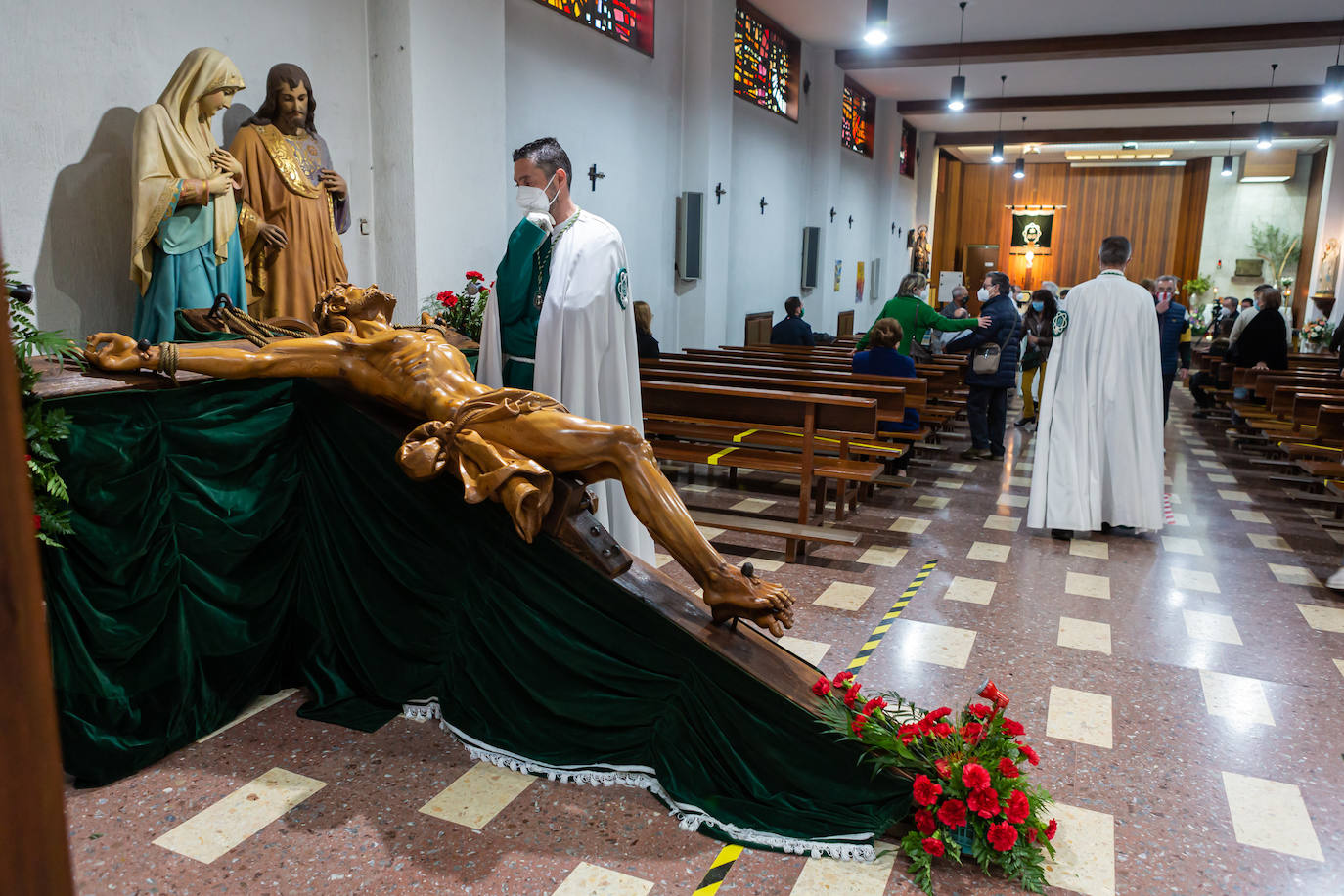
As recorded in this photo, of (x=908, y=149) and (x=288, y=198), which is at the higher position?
(x=908, y=149)

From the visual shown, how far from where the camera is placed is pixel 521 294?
328cm

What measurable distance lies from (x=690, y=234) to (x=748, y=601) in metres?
7.90

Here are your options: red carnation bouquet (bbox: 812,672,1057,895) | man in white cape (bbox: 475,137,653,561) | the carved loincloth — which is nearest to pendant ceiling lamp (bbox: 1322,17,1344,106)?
man in white cape (bbox: 475,137,653,561)

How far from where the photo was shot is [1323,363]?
970cm

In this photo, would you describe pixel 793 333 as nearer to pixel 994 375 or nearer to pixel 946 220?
pixel 994 375

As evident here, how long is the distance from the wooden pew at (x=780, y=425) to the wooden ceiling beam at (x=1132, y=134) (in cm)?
1252

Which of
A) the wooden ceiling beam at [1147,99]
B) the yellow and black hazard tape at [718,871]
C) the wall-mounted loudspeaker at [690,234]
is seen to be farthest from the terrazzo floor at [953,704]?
the wooden ceiling beam at [1147,99]

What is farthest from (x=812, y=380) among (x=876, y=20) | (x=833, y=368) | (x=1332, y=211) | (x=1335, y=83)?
(x=1332, y=211)

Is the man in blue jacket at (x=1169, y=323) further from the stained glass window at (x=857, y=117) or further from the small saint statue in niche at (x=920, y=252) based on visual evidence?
the small saint statue in niche at (x=920, y=252)

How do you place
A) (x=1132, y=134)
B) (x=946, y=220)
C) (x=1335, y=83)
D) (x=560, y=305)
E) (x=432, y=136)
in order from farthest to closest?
(x=946, y=220)
(x=1132, y=134)
(x=1335, y=83)
(x=432, y=136)
(x=560, y=305)

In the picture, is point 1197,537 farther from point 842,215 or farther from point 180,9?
point 842,215

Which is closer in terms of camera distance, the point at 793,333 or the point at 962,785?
the point at 962,785

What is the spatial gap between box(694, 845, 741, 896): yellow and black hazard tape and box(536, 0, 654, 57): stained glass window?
6.96m

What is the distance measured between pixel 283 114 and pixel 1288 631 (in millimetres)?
5051
